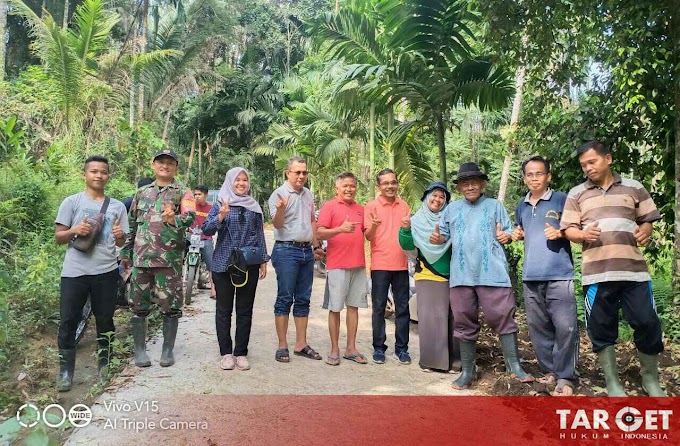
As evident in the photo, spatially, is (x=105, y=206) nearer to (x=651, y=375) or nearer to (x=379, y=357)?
(x=379, y=357)

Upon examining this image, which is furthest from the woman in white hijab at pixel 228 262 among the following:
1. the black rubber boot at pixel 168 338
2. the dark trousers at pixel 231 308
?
the black rubber boot at pixel 168 338

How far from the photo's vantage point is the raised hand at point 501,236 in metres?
3.75

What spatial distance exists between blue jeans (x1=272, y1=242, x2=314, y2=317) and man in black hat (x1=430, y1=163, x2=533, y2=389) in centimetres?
122

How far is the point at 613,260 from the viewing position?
3195 mm

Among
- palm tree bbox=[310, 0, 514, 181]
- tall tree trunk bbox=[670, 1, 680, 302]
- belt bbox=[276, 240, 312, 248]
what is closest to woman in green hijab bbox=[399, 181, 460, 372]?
belt bbox=[276, 240, 312, 248]

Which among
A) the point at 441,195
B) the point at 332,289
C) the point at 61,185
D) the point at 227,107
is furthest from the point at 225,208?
the point at 227,107

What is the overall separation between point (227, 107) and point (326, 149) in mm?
11742

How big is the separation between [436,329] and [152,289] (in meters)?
→ 2.53

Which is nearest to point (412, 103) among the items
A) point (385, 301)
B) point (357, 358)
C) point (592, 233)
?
point (385, 301)

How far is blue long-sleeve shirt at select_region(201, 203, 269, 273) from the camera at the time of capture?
4.04 m

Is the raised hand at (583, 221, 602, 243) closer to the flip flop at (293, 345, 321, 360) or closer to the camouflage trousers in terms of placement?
the flip flop at (293, 345, 321, 360)

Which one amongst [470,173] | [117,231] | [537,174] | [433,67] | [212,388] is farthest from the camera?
[433,67]

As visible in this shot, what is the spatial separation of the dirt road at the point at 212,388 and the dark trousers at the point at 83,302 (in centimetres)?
47

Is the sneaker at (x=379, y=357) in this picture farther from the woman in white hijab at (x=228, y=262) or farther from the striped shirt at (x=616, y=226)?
the striped shirt at (x=616, y=226)
